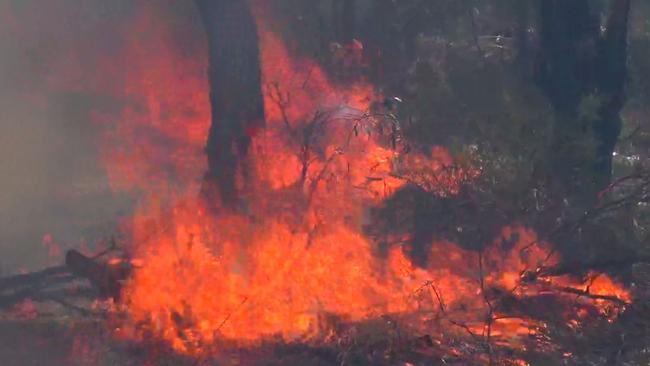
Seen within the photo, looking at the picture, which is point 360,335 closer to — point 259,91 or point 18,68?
point 259,91

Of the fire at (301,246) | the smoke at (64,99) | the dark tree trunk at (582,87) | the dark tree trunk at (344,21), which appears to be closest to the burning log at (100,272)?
the fire at (301,246)

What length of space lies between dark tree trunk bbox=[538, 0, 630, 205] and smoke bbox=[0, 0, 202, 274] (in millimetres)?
2552

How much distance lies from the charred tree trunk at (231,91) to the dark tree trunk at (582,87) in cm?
206

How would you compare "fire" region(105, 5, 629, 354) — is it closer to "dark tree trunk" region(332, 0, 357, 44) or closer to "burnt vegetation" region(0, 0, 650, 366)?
"burnt vegetation" region(0, 0, 650, 366)

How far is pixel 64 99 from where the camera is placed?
5480 mm

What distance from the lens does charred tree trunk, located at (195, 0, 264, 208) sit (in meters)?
5.30

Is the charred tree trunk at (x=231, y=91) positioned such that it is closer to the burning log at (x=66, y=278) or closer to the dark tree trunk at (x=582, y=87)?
the burning log at (x=66, y=278)

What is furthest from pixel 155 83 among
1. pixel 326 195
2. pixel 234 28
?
pixel 326 195

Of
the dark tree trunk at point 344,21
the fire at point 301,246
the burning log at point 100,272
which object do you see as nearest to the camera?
the fire at point 301,246

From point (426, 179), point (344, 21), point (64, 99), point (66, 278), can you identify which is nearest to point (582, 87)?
point (426, 179)

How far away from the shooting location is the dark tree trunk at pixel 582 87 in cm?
519

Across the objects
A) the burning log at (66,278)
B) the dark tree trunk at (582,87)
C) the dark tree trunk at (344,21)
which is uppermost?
the dark tree trunk at (344,21)

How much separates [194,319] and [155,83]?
1.73 meters

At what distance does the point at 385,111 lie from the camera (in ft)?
17.6
